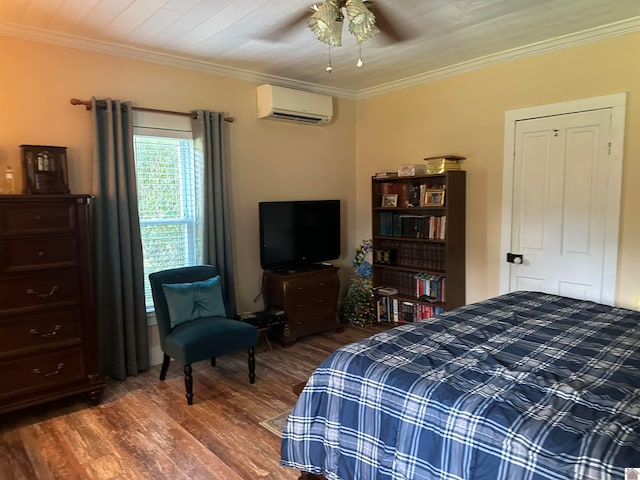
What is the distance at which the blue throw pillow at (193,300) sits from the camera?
132 inches

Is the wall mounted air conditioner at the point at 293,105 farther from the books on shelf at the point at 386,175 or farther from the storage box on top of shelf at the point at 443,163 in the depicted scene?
the storage box on top of shelf at the point at 443,163

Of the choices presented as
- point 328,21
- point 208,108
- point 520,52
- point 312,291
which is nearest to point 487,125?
point 520,52

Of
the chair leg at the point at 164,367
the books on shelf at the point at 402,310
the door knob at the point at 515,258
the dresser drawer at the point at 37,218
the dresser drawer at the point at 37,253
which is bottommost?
the chair leg at the point at 164,367

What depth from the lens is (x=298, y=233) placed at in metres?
4.46

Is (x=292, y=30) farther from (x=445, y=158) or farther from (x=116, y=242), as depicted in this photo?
(x=116, y=242)

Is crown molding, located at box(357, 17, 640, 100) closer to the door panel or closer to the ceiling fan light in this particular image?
the door panel

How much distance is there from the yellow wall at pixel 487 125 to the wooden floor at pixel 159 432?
2.09 metres

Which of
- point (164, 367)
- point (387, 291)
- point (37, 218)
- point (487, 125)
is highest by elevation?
point (487, 125)

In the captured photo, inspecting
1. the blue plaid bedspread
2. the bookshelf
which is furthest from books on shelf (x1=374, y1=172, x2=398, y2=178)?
the blue plaid bedspread

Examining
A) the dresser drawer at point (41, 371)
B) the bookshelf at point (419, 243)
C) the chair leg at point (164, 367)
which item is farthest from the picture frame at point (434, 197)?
the dresser drawer at point (41, 371)

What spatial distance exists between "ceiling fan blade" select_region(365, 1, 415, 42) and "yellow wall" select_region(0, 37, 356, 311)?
157 cm

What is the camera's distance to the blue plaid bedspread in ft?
4.32

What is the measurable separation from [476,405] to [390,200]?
10.7 feet

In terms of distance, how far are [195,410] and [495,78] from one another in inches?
144
